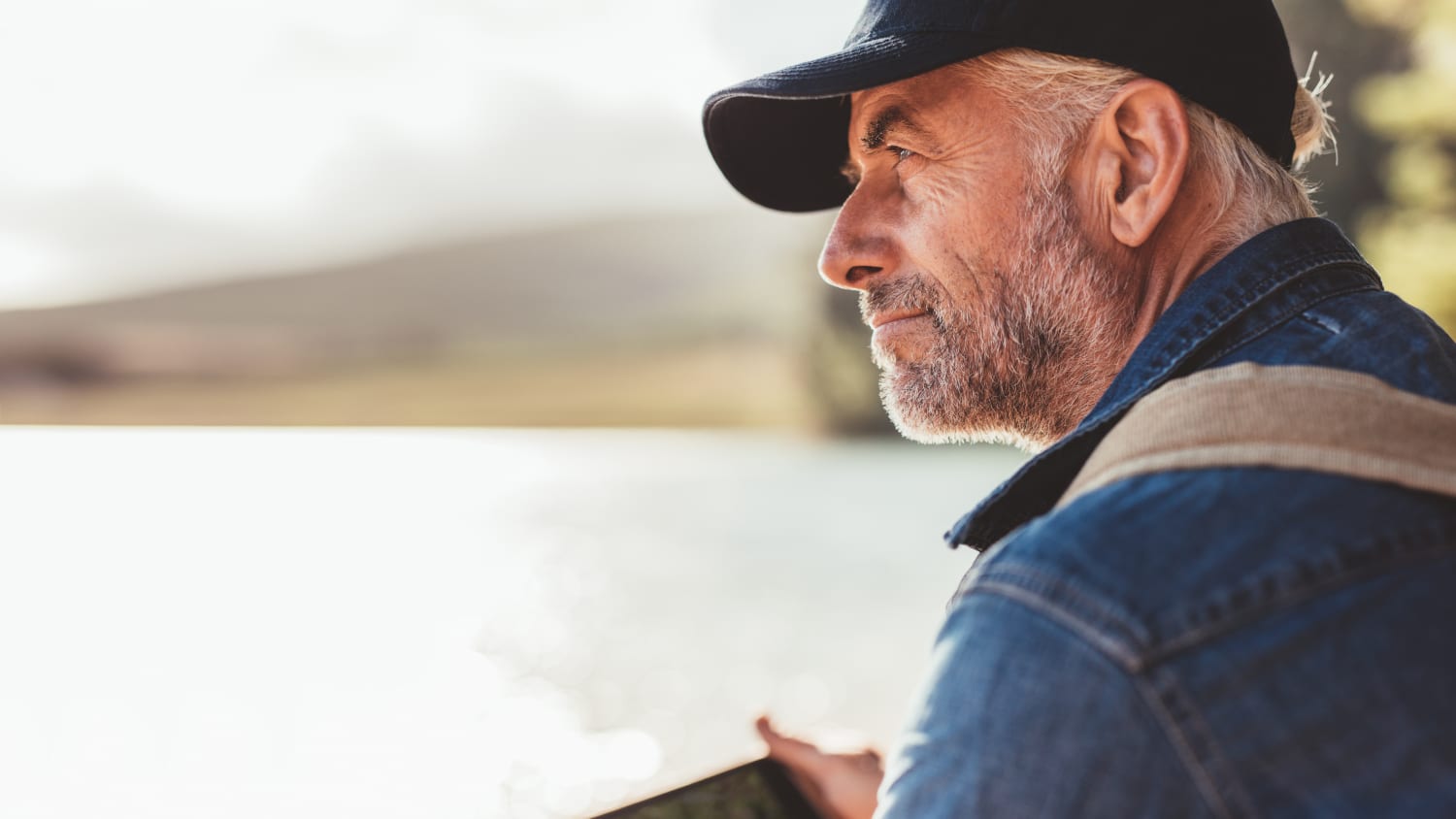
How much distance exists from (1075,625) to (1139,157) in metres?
0.63

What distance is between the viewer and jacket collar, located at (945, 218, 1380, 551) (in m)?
0.77

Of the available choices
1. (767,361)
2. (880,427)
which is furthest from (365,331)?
(880,427)

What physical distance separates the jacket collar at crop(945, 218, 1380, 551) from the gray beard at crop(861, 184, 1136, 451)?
162 mm

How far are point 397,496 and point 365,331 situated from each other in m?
11.8

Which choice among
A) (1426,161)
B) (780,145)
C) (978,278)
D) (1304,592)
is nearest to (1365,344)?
(1304,592)

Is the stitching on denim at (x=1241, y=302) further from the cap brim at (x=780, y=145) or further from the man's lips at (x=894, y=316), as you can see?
the cap brim at (x=780, y=145)

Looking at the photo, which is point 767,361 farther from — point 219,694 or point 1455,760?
point 1455,760

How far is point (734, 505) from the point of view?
1180 centimetres

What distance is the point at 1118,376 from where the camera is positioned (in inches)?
32.3

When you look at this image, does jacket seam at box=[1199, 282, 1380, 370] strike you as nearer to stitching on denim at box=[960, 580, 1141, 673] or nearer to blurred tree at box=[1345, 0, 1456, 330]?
stitching on denim at box=[960, 580, 1141, 673]

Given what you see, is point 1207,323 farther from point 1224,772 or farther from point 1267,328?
point 1224,772

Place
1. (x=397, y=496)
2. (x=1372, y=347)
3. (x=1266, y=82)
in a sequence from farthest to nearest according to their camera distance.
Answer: (x=397, y=496)
(x=1266, y=82)
(x=1372, y=347)

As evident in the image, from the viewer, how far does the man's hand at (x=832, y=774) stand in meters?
0.91

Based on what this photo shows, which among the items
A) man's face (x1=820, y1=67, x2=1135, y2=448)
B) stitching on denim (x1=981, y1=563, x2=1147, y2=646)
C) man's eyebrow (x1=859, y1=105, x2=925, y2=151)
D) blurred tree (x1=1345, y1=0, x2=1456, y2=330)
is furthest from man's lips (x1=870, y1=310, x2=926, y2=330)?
blurred tree (x1=1345, y1=0, x2=1456, y2=330)
